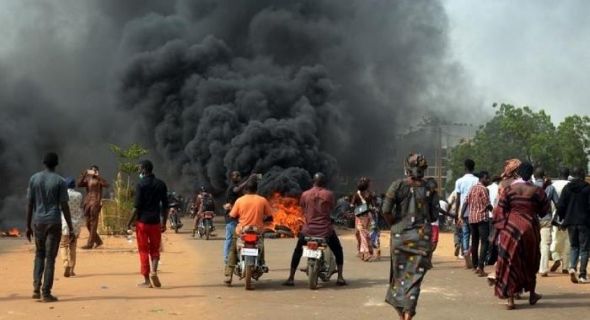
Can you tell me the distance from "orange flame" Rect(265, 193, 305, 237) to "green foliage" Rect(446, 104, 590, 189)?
74.1ft

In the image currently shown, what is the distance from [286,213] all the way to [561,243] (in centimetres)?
1226

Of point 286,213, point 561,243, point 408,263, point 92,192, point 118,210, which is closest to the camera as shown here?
point 408,263

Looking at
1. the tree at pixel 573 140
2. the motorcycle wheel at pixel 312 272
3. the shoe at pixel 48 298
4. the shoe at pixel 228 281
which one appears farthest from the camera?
the tree at pixel 573 140

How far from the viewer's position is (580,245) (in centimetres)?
1029

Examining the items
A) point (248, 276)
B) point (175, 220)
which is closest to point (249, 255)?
point (248, 276)

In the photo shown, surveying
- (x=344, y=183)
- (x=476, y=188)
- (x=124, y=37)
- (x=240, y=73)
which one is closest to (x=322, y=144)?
(x=240, y=73)

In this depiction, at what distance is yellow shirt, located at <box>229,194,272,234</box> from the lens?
32.5 feet

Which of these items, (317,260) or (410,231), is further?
(317,260)

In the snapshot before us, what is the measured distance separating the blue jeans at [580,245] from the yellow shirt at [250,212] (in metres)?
4.59

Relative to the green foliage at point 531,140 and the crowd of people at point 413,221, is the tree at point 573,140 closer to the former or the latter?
the green foliage at point 531,140

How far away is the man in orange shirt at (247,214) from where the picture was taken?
9906 millimetres

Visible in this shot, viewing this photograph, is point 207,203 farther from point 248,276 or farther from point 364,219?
point 248,276

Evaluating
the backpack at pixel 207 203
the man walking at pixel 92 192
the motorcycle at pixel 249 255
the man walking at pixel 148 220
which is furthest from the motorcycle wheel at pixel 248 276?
the backpack at pixel 207 203

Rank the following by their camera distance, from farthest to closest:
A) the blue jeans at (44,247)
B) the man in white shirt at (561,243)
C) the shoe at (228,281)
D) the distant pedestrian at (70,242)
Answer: the man in white shirt at (561,243)
the distant pedestrian at (70,242)
the shoe at (228,281)
the blue jeans at (44,247)
